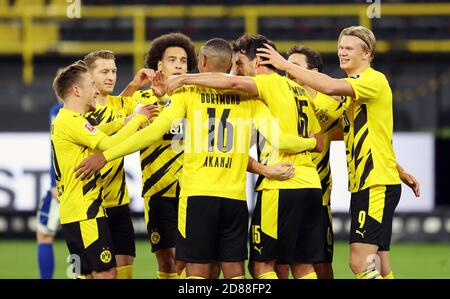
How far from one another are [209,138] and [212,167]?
20cm

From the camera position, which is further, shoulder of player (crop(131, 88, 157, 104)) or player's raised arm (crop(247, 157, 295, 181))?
shoulder of player (crop(131, 88, 157, 104))

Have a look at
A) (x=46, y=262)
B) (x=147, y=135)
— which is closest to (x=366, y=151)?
(x=147, y=135)

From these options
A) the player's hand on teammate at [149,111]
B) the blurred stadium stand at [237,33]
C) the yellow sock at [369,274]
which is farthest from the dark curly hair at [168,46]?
the blurred stadium stand at [237,33]

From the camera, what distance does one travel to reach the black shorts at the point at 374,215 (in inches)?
301

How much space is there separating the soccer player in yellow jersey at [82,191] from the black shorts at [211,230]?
593mm

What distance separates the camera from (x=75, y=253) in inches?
303

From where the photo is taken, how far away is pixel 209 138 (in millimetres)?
7281

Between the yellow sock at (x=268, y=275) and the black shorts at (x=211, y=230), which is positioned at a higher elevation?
the black shorts at (x=211, y=230)

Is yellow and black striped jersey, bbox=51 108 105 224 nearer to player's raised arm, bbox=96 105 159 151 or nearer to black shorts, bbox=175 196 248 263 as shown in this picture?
player's raised arm, bbox=96 105 159 151

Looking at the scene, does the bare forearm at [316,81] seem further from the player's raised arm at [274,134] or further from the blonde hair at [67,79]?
the blonde hair at [67,79]

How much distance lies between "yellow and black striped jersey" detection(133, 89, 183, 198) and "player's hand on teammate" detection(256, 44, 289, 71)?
4.19ft

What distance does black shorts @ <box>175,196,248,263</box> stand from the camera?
725 centimetres

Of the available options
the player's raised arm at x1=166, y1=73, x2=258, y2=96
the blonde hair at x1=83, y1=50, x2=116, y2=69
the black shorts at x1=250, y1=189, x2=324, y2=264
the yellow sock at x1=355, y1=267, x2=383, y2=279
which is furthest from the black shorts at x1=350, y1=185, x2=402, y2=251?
the blonde hair at x1=83, y1=50, x2=116, y2=69
